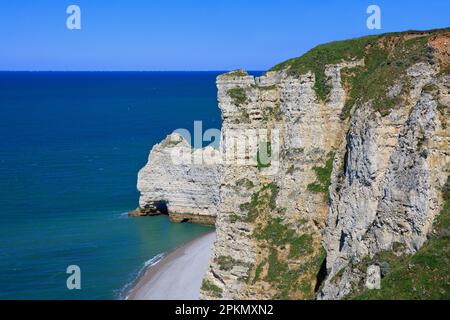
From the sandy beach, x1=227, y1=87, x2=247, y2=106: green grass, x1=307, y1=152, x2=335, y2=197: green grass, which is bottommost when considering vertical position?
the sandy beach

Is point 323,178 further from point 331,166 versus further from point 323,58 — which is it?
point 323,58

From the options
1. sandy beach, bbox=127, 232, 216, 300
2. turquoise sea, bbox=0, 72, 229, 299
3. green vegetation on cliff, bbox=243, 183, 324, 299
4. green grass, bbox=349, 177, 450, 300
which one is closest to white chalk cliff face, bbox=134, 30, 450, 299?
green vegetation on cliff, bbox=243, 183, 324, 299

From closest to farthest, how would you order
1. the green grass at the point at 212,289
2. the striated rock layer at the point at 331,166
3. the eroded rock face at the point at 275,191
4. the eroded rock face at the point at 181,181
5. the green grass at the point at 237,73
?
the striated rock layer at the point at 331,166, the eroded rock face at the point at 275,191, the green grass at the point at 212,289, the green grass at the point at 237,73, the eroded rock face at the point at 181,181

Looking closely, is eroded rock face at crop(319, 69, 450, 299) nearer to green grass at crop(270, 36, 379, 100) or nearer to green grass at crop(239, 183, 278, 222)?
green grass at crop(239, 183, 278, 222)

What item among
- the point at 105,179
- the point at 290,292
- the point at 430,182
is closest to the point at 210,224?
the point at 105,179

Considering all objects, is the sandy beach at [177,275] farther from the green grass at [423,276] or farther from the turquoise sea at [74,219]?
the green grass at [423,276]

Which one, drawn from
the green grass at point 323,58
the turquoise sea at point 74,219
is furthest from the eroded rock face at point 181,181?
the green grass at point 323,58
